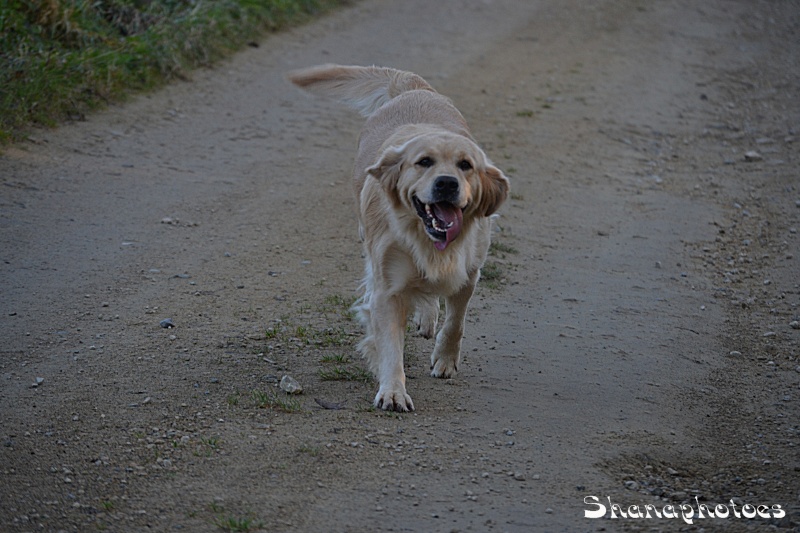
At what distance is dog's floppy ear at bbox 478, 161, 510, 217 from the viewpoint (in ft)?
14.8

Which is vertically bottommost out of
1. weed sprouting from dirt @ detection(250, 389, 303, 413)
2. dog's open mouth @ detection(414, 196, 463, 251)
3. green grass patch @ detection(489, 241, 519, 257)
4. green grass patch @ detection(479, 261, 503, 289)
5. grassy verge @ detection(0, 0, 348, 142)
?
green grass patch @ detection(489, 241, 519, 257)

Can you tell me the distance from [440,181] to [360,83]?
2124 millimetres

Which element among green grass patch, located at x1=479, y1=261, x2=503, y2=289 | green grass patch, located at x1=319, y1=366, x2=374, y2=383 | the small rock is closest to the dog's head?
green grass patch, located at x1=319, y1=366, x2=374, y2=383

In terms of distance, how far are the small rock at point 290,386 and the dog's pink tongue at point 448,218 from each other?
0.91 m

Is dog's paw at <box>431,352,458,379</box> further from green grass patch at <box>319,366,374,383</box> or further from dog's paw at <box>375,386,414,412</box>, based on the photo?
dog's paw at <box>375,386,414,412</box>

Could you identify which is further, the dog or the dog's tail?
the dog's tail

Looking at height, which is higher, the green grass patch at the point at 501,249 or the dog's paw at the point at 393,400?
the dog's paw at the point at 393,400

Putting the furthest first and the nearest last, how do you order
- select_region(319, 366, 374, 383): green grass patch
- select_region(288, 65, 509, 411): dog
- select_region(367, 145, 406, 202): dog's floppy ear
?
1. select_region(319, 366, 374, 383): green grass patch
2. select_region(367, 145, 406, 202): dog's floppy ear
3. select_region(288, 65, 509, 411): dog

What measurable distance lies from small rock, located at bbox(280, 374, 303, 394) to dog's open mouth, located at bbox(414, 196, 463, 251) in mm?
908

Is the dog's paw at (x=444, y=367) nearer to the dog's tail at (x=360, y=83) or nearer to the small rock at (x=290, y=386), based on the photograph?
the small rock at (x=290, y=386)

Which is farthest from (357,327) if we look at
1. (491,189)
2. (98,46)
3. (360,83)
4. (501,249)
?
(98,46)

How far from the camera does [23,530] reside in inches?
125

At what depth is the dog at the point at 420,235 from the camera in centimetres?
435

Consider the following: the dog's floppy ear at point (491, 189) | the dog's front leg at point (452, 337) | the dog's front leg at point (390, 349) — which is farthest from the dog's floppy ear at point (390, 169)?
the dog's front leg at point (452, 337)
